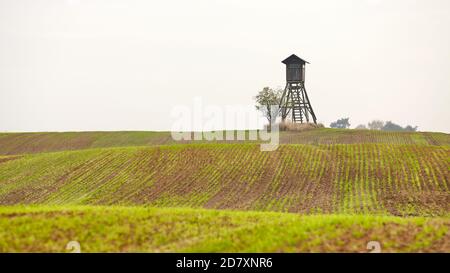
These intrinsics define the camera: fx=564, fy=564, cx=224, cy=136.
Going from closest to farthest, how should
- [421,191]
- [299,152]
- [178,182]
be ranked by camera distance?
[421,191] → [178,182] → [299,152]

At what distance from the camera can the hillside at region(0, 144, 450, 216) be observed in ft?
114

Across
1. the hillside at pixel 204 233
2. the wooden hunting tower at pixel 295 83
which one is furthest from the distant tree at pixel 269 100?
the hillside at pixel 204 233

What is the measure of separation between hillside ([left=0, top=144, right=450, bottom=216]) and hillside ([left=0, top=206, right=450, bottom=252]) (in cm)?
Result: 1306

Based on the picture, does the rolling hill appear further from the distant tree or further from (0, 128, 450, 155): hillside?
A: the distant tree

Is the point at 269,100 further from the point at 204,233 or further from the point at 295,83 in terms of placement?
the point at 204,233

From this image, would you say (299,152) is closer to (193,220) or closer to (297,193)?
(297,193)

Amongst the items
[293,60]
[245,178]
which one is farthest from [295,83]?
[245,178]

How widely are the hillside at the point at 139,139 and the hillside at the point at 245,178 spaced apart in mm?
18509

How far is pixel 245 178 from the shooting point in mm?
41906

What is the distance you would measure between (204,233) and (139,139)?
64666mm

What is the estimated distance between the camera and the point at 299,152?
5025 centimetres

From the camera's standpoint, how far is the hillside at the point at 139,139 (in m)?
70.6

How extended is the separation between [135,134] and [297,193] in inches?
2122
